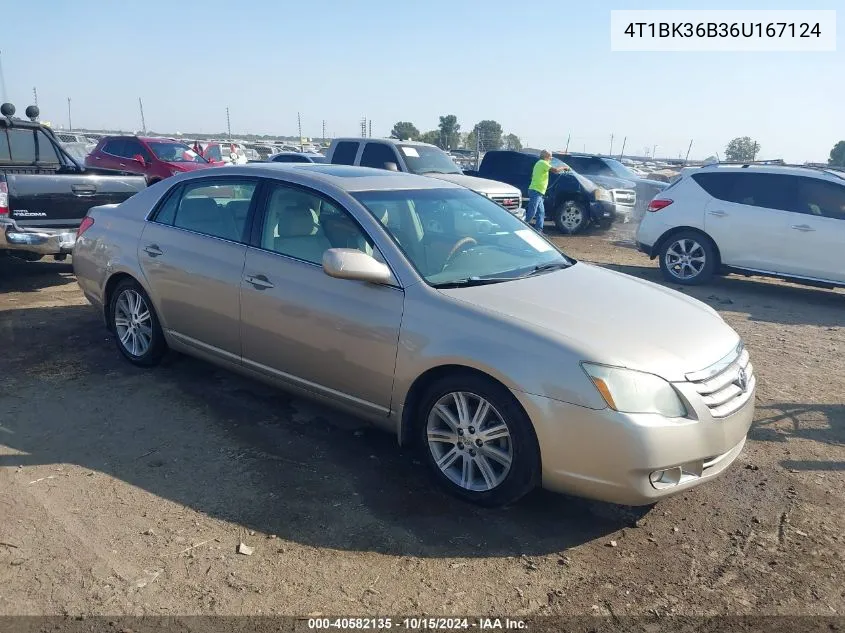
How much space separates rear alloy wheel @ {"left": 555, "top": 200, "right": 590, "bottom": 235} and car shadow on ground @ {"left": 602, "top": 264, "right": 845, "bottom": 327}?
4.51 m

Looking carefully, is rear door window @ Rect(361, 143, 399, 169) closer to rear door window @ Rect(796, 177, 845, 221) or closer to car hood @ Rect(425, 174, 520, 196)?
car hood @ Rect(425, 174, 520, 196)

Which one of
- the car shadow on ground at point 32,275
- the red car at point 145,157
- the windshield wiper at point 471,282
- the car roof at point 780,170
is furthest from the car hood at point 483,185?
the windshield wiper at point 471,282

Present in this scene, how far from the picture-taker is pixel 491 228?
15.4 feet

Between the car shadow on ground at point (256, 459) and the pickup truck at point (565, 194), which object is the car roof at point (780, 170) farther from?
the car shadow on ground at point (256, 459)

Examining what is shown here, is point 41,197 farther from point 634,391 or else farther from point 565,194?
point 565,194

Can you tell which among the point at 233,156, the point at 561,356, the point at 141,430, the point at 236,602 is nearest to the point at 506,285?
the point at 561,356

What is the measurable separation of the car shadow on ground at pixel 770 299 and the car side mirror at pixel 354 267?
19.0 feet

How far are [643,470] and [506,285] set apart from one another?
4.26 feet

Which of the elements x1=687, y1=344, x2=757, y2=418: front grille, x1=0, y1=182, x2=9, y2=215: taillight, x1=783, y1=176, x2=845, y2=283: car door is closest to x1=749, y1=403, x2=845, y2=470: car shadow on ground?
x1=687, y1=344, x2=757, y2=418: front grille

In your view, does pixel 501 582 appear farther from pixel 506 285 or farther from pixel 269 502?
pixel 506 285

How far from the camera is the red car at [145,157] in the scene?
1563cm

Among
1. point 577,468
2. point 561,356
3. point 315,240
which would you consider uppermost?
point 315,240

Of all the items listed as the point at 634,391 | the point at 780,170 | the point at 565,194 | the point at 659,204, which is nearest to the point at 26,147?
the point at 659,204

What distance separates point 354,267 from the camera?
12.3 ft
